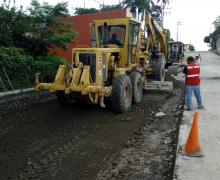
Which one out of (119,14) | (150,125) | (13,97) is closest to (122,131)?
(150,125)

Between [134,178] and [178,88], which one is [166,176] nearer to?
[134,178]

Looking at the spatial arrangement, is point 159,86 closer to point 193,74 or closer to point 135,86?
point 135,86

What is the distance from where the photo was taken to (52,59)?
54.5 ft

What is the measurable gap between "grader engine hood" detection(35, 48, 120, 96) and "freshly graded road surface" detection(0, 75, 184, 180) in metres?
0.80

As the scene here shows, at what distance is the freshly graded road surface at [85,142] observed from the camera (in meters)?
6.00

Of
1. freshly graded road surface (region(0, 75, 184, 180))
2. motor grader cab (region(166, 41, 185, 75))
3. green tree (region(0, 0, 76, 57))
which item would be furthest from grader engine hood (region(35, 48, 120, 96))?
motor grader cab (region(166, 41, 185, 75))

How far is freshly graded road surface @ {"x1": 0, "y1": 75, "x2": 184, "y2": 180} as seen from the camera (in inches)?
236

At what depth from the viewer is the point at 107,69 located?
10.5 metres

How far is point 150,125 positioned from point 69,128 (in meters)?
2.04

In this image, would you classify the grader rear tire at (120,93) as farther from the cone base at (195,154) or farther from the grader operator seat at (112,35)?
the cone base at (195,154)

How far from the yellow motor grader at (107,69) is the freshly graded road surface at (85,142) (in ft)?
1.75

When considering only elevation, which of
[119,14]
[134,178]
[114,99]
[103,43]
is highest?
[119,14]

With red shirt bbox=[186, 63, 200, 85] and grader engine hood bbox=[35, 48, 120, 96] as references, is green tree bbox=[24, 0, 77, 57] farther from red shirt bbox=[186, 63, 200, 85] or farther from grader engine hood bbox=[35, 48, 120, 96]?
red shirt bbox=[186, 63, 200, 85]

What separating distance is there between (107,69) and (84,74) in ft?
3.63
